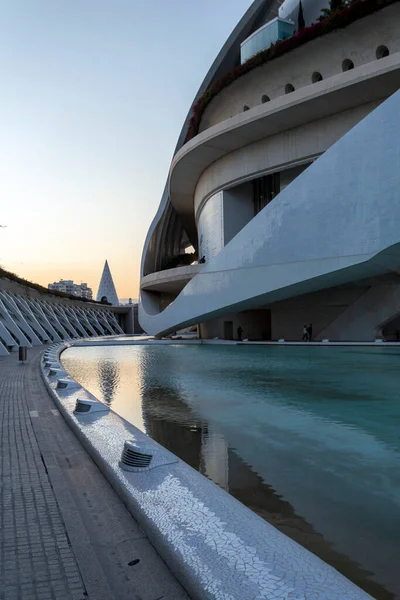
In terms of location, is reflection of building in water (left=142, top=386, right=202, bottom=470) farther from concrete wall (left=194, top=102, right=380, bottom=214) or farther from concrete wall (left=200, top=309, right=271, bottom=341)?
concrete wall (left=200, top=309, right=271, bottom=341)

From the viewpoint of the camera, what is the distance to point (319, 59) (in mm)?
15578

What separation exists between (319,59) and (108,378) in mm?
12543

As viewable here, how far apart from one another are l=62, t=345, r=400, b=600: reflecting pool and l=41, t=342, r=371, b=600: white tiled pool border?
0.32 m

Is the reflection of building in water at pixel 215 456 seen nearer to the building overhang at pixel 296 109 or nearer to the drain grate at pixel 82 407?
the drain grate at pixel 82 407

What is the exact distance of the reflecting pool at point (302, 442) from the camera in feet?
7.29

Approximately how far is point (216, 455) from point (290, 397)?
247cm

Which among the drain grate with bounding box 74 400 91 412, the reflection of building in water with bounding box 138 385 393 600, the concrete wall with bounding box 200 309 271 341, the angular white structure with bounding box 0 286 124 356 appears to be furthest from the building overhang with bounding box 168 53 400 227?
the drain grate with bounding box 74 400 91 412

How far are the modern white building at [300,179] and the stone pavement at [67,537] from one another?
10038mm

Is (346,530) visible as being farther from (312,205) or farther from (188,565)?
(312,205)

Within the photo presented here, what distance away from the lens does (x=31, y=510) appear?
230cm

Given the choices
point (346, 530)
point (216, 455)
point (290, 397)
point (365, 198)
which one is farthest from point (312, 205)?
point (346, 530)

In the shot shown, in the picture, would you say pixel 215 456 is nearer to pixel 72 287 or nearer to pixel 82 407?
pixel 82 407

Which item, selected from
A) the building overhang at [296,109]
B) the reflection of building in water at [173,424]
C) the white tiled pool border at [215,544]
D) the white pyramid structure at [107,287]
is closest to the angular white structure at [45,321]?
the building overhang at [296,109]

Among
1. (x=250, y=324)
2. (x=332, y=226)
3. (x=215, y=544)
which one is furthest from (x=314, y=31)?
(x=215, y=544)
